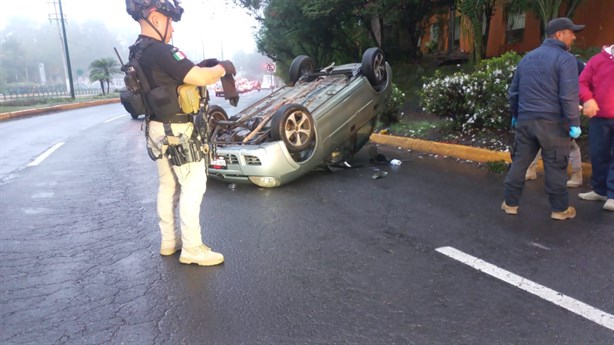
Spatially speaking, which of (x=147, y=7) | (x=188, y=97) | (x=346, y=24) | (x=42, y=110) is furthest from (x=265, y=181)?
(x=42, y=110)

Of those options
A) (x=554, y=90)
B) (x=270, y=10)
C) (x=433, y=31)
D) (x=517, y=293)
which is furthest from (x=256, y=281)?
(x=433, y=31)

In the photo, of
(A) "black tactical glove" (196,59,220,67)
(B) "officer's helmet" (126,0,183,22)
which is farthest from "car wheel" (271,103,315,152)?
(B) "officer's helmet" (126,0,183,22)

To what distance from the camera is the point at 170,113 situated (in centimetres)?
335

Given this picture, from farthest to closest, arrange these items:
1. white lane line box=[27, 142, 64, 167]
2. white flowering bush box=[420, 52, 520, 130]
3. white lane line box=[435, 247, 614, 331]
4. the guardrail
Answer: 1. the guardrail
2. white lane line box=[27, 142, 64, 167]
3. white flowering bush box=[420, 52, 520, 130]
4. white lane line box=[435, 247, 614, 331]

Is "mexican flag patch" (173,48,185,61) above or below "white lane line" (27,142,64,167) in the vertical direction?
above

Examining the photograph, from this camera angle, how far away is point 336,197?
5430 millimetres

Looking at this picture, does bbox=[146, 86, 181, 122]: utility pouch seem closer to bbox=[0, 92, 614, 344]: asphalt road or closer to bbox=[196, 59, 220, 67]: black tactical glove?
bbox=[196, 59, 220, 67]: black tactical glove

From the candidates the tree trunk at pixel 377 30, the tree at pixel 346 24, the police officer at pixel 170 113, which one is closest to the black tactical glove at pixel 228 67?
the police officer at pixel 170 113

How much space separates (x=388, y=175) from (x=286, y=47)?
1761 centimetres

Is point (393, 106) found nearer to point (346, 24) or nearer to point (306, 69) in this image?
point (306, 69)

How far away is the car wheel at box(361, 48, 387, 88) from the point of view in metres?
6.75

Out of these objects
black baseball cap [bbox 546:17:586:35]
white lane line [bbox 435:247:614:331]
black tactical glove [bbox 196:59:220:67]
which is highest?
black baseball cap [bbox 546:17:586:35]

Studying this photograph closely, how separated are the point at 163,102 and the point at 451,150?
555 centimetres

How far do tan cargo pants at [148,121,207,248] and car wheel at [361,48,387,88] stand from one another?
12.7 ft
